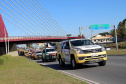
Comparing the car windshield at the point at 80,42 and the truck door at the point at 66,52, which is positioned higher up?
the car windshield at the point at 80,42

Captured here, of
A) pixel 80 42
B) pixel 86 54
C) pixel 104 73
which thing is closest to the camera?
pixel 104 73

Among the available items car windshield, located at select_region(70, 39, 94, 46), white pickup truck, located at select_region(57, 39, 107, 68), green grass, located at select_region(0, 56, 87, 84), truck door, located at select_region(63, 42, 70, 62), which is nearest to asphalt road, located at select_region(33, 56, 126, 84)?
white pickup truck, located at select_region(57, 39, 107, 68)

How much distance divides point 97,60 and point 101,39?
118606 millimetres

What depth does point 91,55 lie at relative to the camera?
11969 millimetres

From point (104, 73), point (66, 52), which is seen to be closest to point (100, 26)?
point (66, 52)

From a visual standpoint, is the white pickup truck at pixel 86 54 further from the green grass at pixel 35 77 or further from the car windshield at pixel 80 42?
the green grass at pixel 35 77

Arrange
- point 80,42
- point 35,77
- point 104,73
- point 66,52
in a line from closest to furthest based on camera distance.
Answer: point 35,77 < point 104,73 < point 80,42 < point 66,52

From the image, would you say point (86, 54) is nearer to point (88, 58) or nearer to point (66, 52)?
point (88, 58)

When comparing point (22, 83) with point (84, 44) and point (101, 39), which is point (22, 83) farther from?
point (101, 39)

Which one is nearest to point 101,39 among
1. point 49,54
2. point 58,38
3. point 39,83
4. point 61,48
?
point 58,38

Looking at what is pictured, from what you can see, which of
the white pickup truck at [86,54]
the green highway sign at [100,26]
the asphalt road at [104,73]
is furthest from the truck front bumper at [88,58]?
the green highway sign at [100,26]

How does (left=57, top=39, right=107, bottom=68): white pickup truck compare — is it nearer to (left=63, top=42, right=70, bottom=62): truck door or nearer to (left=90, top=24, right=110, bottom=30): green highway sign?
(left=63, top=42, right=70, bottom=62): truck door

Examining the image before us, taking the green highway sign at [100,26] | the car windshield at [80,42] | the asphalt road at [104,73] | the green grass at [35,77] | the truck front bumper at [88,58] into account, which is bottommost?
the asphalt road at [104,73]

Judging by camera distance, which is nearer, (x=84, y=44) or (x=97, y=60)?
(x=97, y=60)
